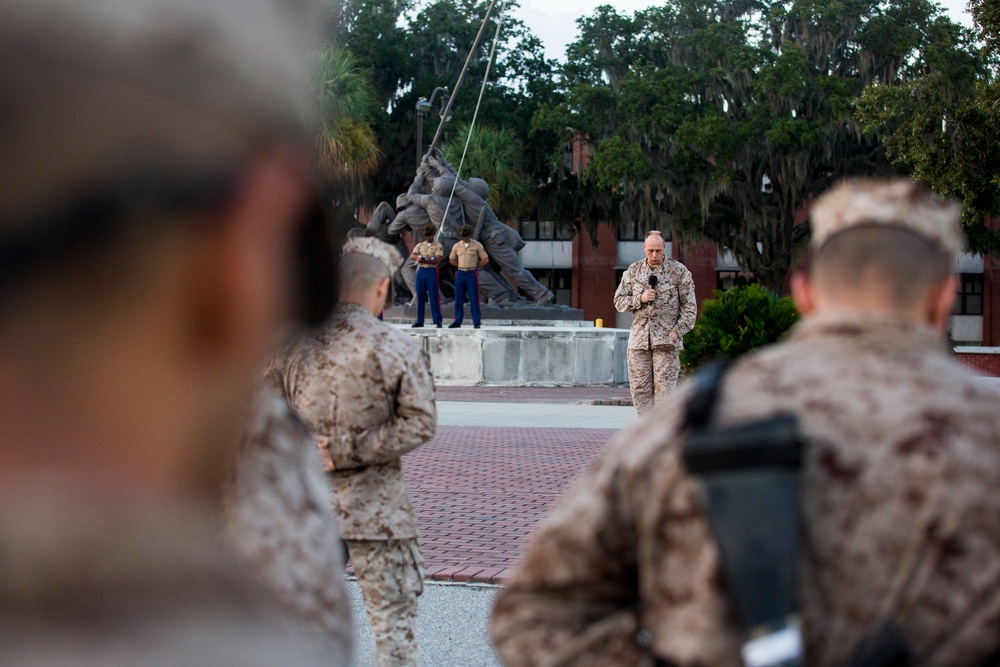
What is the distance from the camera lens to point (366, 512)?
4.00 meters

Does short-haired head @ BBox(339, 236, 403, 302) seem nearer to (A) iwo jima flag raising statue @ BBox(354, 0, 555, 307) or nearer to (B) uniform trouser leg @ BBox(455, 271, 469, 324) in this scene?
(B) uniform trouser leg @ BBox(455, 271, 469, 324)

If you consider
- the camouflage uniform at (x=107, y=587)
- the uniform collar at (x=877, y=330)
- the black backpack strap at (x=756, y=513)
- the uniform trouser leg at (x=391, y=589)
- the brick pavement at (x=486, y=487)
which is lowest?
the brick pavement at (x=486, y=487)

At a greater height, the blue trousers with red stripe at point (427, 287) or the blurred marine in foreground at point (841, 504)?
the blue trousers with red stripe at point (427, 287)

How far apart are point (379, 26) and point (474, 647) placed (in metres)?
43.6

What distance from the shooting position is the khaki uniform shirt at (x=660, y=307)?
36.9 feet

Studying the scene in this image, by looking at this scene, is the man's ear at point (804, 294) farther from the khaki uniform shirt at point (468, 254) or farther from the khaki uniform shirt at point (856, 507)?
the khaki uniform shirt at point (468, 254)

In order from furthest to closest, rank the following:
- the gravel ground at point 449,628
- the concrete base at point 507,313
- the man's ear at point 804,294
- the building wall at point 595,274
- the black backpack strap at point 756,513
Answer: the building wall at point 595,274 → the concrete base at point 507,313 → the gravel ground at point 449,628 → the man's ear at point 804,294 → the black backpack strap at point 756,513

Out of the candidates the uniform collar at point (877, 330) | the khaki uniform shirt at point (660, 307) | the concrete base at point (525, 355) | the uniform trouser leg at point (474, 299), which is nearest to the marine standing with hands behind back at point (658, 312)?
the khaki uniform shirt at point (660, 307)

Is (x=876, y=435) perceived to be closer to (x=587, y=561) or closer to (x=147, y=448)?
(x=587, y=561)

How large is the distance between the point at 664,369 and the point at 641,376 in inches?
9.8

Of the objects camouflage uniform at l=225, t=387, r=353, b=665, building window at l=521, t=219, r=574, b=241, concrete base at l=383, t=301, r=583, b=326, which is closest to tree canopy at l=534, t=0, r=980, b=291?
building window at l=521, t=219, r=574, b=241

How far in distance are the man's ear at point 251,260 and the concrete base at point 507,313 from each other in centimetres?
2314

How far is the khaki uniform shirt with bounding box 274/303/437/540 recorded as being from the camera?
395 cm

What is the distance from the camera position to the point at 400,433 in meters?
3.94
